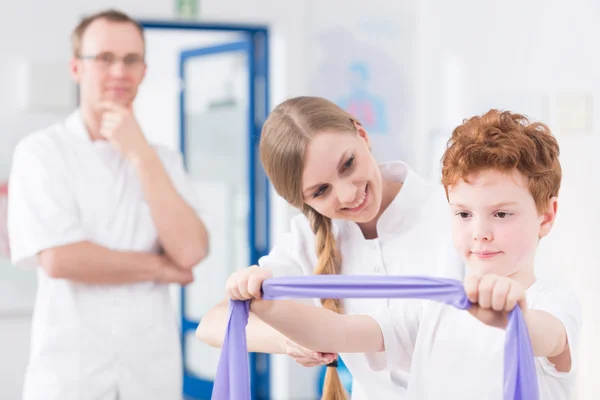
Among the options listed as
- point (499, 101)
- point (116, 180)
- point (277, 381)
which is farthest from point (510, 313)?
point (277, 381)

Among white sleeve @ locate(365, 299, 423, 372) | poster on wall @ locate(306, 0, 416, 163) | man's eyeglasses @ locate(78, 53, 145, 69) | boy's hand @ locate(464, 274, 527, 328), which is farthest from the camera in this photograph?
poster on wall @ locate(306, 0, 416, 163)

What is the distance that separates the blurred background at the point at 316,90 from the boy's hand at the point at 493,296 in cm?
237

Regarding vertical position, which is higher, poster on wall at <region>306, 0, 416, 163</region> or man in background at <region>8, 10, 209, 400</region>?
poster on wall at <region>306, 0, 416, 163</region>

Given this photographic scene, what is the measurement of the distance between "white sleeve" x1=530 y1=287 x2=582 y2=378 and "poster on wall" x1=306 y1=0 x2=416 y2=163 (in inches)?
153

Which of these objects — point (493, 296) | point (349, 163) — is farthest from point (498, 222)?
point (349, 163)

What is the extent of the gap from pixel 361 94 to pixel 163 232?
10.3 ft

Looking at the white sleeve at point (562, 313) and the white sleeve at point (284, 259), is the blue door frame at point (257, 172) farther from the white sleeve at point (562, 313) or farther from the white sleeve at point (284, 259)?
the white sleeve at point (562, 313)

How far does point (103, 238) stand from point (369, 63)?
3266 mm

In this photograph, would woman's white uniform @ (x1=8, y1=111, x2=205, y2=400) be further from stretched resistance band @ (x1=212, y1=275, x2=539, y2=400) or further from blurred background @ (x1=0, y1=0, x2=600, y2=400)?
blurred background @ (x1=0, y1=0, x2=600, y2=400)

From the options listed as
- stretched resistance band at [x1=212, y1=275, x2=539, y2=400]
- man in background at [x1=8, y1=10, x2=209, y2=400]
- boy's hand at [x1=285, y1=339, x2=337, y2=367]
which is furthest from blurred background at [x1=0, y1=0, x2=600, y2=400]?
stretched resistance band at [x1=212, y1=275, x2=539, y2=400]

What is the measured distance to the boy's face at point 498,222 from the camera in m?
1.48

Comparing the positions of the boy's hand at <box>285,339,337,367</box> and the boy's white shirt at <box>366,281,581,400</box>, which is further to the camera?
the boy's hand at <box>285,339,337,367</box>

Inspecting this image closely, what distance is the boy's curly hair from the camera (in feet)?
4.91

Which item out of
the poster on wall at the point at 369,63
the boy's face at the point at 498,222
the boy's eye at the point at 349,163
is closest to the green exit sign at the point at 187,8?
the poster on wall at the point at 369,63
